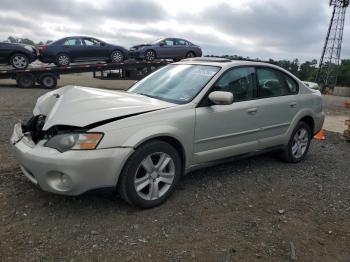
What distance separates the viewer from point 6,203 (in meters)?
4.01

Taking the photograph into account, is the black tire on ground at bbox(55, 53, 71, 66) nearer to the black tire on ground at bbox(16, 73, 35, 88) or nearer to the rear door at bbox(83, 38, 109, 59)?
the rear door at bbox(83, 38, 109, 59)

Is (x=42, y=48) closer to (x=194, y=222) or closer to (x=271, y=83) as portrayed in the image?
(x=271, y=83)

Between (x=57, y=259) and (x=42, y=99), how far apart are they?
219 centimetres

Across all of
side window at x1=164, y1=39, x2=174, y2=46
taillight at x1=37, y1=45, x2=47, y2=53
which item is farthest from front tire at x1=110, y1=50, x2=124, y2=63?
taillight at x1=37, y1=45, x2=47, y2=53

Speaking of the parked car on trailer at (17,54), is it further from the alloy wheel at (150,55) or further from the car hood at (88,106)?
the car hood at (88,106)

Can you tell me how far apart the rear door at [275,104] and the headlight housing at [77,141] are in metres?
2.38

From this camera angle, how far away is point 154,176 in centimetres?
399

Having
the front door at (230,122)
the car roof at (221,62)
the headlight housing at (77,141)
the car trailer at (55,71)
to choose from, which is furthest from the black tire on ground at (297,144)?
the car trailer at (55,71)

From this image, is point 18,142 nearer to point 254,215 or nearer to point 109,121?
point 109,121

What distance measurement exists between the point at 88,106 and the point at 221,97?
4.73 ft

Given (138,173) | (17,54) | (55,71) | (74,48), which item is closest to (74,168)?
(138,173)

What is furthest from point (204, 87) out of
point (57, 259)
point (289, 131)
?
point (57, 259)

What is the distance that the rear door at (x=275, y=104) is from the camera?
17.1ft

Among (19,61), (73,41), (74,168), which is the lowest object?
(74,168)
